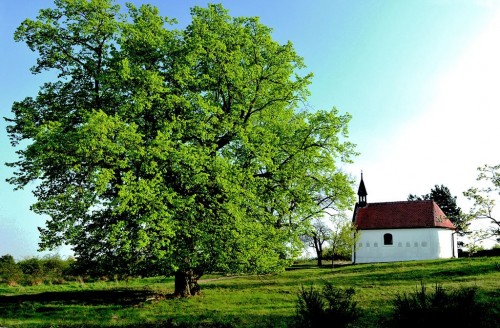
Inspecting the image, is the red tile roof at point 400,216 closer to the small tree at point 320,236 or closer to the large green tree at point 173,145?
the small tree at point 320,236

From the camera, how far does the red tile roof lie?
2318 inches

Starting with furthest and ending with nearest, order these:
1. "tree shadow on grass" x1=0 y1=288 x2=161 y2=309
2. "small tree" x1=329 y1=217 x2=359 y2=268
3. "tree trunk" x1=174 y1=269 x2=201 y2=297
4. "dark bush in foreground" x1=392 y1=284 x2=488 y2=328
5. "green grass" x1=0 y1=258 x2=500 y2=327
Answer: "small tree" x1=329 y1=217 x2=359 y2=268
"tree trunk" x1=174 y1=269 x2=201 y2=297
"tree shadow on grass" x1=0 y1=288 x2=161 y2=309
"green grass" x1=0 y1=258 x2=500 y2=327
"dark bush in foreground" x1=392 y1=284 x2=488 y2=328

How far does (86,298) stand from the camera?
81.7ft

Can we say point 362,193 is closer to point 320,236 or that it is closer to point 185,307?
point 320,236

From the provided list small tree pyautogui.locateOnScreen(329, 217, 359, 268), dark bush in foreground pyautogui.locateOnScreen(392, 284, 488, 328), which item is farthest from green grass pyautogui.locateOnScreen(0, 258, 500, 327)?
small tree pyautogui.locateOnScreen(329, 217, 359, 268)

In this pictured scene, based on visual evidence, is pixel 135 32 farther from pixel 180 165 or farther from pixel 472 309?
pixel 472 309

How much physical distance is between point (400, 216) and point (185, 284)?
44.8m

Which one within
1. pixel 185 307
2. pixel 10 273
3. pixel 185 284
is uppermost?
pixel 185 284

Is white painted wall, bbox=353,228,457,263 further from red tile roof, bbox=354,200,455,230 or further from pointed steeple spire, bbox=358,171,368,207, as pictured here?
pointed steeple spire, bbox=358,171,368,207

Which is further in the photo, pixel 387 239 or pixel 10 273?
pixel 387 239

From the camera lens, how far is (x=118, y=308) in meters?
20.8

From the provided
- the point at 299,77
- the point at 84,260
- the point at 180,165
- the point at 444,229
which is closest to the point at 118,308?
the point at 84,260

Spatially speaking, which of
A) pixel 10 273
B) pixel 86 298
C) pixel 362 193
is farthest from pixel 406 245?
pixel 10 273

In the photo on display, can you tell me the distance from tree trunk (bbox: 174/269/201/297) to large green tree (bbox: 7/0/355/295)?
13 cm
